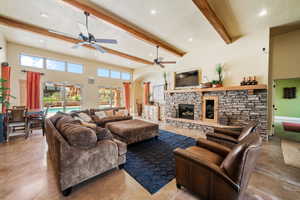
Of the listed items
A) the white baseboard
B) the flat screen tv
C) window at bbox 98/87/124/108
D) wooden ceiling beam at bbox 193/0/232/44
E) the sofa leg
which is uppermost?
wooden ceiling beam at bbox 193/0/232/44

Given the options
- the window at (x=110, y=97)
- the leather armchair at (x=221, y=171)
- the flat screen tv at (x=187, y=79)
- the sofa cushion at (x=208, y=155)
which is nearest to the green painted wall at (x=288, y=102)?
the flat screen tv at (x=187, y=79)

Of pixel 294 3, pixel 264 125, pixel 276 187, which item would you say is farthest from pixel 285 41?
pixel 276 187

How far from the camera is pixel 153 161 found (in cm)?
237

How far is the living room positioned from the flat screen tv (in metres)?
0.05

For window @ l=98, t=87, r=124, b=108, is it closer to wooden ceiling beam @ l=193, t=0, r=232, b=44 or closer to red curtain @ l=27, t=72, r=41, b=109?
red curtain @ l=27, t=72, r=41, b=109

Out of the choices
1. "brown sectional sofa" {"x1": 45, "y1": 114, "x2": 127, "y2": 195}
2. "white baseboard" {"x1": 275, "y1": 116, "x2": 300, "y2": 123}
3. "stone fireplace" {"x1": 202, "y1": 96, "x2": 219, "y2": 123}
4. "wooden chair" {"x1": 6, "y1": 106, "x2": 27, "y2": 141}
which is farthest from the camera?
"white baseboard" {"x1": 275, "y1": 116, "x2": 300, "y2": 123}

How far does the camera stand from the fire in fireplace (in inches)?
199

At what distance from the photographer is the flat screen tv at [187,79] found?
4.90m

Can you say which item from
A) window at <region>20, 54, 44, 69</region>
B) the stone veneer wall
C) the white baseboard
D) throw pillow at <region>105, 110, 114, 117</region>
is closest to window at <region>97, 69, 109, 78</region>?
window at <region>20, 54, 44, 69</region>

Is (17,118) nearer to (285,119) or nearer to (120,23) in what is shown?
(120,23)

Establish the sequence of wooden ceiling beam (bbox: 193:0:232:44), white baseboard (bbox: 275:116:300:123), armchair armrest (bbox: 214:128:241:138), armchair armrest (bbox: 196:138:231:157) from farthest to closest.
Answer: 1. white baseboard (bbox: 275:116:300:123)
2. armchair armrest (bbox: 214:128:241:138)
3. wooden ceiling beam (bbox: 193:0:232:44)
4. armchair armrest (bbox: 196:138:231:157)

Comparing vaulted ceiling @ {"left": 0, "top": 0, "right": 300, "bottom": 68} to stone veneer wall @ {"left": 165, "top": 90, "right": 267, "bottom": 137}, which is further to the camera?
stone veneer wall @ {"left": 165, "top": 90, "right": 267, "bottom": 137}

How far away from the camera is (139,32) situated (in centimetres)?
349

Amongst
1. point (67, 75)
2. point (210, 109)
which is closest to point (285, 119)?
point (210, 109)
